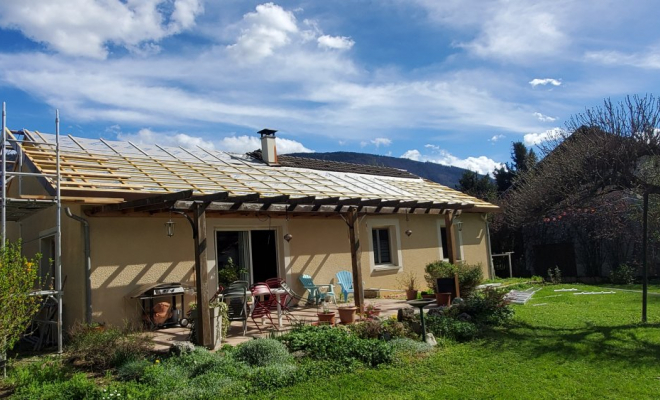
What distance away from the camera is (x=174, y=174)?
9.58m

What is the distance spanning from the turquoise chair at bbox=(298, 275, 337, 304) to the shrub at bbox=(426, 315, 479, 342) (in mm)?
3481

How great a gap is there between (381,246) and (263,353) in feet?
25.9

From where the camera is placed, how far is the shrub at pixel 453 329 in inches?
272

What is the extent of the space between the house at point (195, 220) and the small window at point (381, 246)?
3 cm

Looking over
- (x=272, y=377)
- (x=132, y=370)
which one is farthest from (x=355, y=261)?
(x=132, y=370)

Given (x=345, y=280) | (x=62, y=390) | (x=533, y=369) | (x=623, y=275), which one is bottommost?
(x=533, y=369)

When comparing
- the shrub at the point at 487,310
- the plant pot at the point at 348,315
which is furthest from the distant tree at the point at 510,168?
the plant pot at the point at 348,315

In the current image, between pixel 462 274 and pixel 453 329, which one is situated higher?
pixel 462 274

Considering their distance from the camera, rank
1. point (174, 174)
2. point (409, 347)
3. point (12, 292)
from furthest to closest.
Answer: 1. point (174, 174)
2. point (409, 347)
3. point (12, 292)

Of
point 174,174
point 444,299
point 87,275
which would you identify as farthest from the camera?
point 174,174

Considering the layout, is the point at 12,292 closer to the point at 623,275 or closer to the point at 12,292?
the point at 12,292

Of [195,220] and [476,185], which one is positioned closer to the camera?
[195,220]

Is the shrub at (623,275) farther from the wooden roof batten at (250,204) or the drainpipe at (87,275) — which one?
the drainpipe at (87,275)

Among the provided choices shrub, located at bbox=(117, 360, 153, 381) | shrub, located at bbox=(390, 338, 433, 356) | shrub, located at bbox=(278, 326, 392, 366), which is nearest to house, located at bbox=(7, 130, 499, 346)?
shrub, located at bbox=(117, 360, 153, 381)
